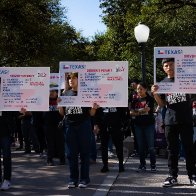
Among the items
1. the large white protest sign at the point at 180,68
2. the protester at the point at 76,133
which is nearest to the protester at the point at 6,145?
the protester at the point at 76,133

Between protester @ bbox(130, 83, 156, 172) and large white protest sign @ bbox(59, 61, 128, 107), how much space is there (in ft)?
6.05

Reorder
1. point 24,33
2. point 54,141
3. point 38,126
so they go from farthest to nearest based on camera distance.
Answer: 1. point 24,33
2. point 38,126
3. point 54,141

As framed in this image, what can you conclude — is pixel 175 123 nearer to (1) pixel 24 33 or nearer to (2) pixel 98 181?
(2) pixel 98 181

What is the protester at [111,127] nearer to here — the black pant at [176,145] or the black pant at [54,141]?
the black pant at [54,141]

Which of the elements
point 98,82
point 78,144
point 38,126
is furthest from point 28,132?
point 98,82

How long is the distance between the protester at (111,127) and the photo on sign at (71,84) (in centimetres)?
172

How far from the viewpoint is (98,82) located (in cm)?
814

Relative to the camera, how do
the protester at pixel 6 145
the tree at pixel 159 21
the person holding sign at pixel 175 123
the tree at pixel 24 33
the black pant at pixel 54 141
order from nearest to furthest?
the person holding sign at pixel 175 123 → the protester at pixel 6 145 → the black pant at pixel 54 141 → the tree at pixel 24 33 → the tree at pixel 159 21

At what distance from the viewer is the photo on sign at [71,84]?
813 cm

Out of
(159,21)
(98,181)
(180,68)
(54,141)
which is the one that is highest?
(159,21)

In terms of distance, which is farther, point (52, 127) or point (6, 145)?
point (52, 127)

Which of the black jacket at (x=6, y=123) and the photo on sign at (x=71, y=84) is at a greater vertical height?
the photo on sign at (x=71, y=84)

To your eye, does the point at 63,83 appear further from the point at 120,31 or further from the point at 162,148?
the point at 120,31

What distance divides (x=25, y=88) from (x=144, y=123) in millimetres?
2761
